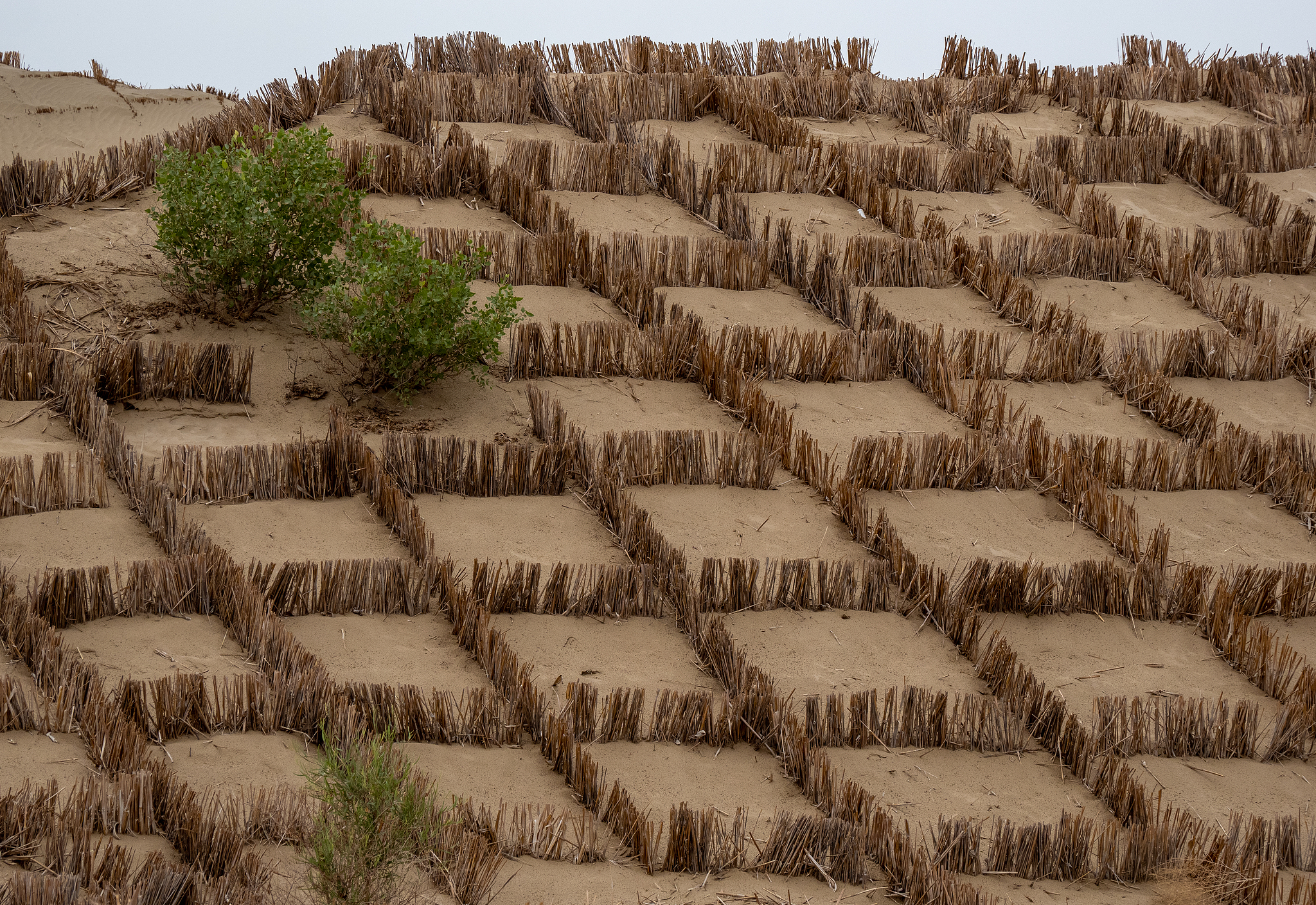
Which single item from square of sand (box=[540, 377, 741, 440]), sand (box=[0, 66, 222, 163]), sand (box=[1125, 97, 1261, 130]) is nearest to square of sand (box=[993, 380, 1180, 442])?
square of sand (box=[540, 377, 741, 440])

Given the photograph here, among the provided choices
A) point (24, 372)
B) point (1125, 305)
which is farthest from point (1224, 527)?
point (24, 372)

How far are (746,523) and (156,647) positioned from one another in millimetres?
1914

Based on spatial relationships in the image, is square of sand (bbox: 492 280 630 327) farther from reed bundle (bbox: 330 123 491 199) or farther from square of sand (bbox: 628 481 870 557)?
square of sand (bbox: 628 481 870 557)

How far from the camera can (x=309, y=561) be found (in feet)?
12.7

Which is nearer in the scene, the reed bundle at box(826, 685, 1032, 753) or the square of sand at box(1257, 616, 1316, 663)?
the reed bundle at box(826, 685, 1032, 753)

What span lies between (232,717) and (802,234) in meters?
3.78

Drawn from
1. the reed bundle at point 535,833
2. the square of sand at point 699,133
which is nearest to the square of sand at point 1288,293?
the square of sand at point 699,133

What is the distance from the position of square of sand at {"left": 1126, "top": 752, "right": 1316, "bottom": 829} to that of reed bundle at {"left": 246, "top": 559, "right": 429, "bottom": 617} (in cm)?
216

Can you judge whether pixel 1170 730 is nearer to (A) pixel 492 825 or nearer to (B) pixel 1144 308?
(A) pixel 492 825

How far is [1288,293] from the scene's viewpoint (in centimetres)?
629

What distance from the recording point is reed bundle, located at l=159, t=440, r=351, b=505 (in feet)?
13.7

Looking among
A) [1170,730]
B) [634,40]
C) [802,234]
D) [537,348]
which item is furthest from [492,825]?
[634,40]

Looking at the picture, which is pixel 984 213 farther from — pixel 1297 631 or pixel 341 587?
pixel 341 587

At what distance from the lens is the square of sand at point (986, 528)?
14.5 feet
